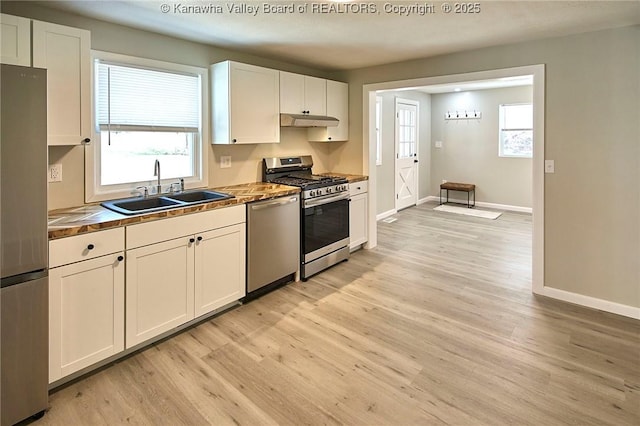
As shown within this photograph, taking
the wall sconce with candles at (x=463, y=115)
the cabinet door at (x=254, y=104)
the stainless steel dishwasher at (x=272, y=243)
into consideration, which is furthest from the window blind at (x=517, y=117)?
the stainless steel dishwasher at (x=272, y=243)

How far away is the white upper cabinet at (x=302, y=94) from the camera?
4.02 meters

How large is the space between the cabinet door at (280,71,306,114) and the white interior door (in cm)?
348

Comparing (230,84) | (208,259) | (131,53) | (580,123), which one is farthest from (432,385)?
(131,53)

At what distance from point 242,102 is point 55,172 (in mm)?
1637

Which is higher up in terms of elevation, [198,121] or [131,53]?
[131,53]

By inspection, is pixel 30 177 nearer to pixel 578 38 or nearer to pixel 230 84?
pixel 230 84

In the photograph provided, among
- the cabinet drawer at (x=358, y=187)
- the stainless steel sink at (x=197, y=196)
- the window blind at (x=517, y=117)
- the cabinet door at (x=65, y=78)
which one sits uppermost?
the window blind at (x=517, y=117)

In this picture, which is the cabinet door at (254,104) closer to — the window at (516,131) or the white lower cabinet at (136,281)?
the white lower cabinet at (136,281)

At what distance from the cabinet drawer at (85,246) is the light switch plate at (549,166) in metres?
→ 3.49

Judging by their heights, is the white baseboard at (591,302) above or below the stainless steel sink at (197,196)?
below

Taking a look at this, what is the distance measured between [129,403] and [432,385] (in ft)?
5.63

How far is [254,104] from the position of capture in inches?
146

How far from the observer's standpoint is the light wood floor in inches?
79.5

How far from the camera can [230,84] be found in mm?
3461
